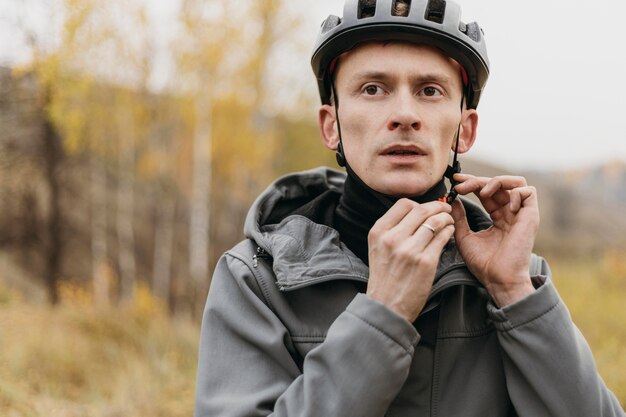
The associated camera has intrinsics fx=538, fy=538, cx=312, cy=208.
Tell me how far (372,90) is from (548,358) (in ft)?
3.68

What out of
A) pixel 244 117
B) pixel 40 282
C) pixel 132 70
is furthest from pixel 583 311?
pixel 40 282

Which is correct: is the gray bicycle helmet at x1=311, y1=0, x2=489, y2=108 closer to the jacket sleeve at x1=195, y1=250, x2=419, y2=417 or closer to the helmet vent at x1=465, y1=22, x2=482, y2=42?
the helmet vent at x1=465, y1=22, x2=482, y2=42

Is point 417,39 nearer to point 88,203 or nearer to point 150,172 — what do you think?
point 150,172

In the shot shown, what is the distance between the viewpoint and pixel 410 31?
1998mm

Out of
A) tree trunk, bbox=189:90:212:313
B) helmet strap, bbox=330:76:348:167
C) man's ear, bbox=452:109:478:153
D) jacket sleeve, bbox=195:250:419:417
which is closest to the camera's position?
jacket sleeve, bbox=195:250:419:417

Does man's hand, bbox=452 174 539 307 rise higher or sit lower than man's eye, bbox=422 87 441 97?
lower

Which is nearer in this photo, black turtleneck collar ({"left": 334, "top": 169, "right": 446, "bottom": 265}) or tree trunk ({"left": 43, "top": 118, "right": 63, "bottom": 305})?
black turtleneck collar ({"left": 334, "top": 169, "right": 446, "bottom": 265})

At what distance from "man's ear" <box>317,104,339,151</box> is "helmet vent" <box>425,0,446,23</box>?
1.82ft

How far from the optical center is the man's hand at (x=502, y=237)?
6.07 ft

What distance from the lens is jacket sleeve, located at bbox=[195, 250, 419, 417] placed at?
155cm

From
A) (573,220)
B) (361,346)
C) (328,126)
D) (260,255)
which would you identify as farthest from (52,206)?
(573,220)

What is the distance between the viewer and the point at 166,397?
540 cm

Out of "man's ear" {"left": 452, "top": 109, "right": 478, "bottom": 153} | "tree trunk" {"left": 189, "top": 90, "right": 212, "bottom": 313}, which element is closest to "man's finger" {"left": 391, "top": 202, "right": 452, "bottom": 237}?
"man's ear" {"left": 452, "top": 109, "right": 478, "bottom": 153}

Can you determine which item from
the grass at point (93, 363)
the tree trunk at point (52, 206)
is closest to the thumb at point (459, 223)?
the grass at point (93, 363)
